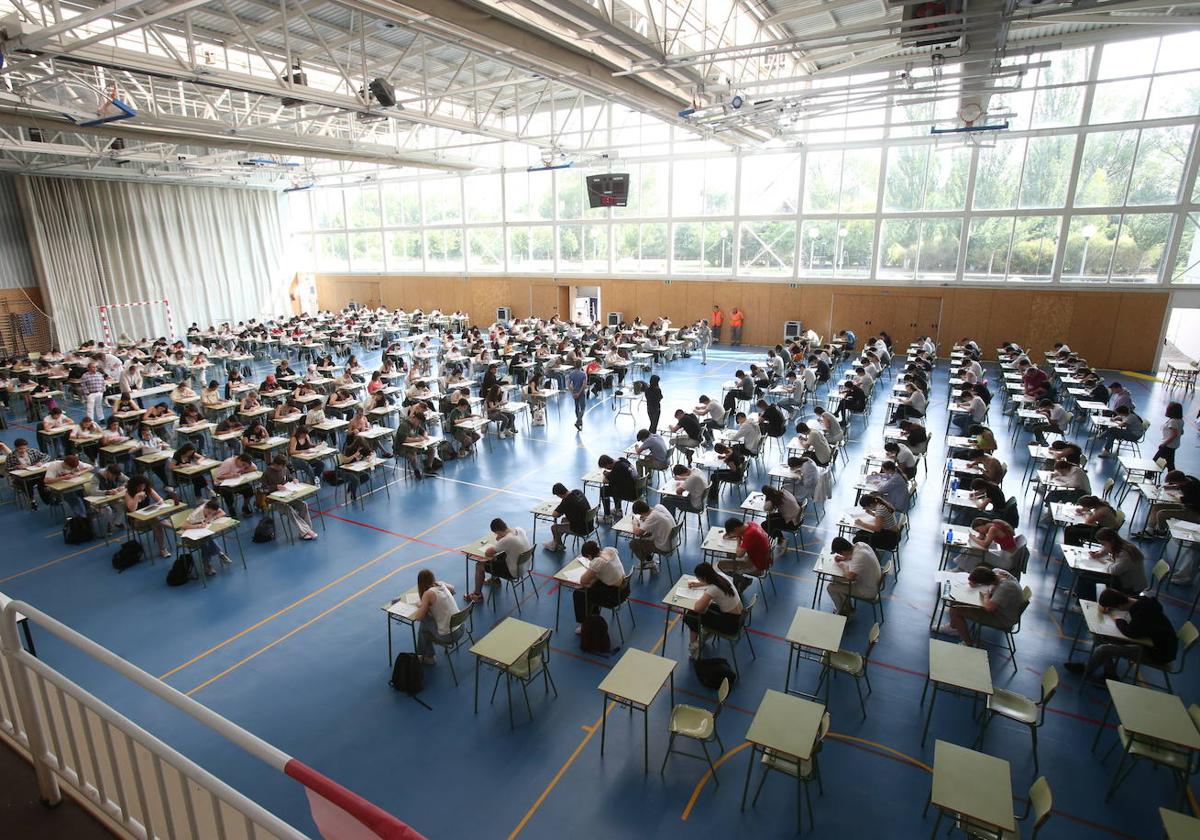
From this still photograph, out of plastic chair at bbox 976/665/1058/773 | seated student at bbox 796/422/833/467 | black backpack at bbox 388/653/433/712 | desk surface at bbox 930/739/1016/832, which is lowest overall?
black backpack at bbox 388/653/433/712

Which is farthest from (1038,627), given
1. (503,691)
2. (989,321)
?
(989,321)

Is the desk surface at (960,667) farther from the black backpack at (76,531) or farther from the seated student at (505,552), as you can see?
the black backpack at (76,531)

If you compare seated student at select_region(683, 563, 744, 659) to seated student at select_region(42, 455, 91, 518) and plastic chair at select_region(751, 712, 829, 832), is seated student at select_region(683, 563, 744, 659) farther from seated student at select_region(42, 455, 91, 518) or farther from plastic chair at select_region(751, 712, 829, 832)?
seated student at select_region(42, 455, 91, 518)

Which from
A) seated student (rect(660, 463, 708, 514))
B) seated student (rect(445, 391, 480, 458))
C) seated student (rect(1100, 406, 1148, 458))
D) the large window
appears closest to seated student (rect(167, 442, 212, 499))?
seated student (rect(445, 391, 480, 458))

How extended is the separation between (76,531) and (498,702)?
9198 mm

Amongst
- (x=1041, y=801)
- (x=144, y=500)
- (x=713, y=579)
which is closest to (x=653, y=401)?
(x=713, y=579)

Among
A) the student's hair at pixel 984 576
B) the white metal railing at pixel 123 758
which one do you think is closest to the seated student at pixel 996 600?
the student's hair at pixel 984 576

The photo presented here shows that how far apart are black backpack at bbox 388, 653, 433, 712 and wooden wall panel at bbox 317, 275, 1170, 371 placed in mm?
25378

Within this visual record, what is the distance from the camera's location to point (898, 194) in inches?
1032

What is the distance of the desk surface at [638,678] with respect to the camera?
19.7 ft

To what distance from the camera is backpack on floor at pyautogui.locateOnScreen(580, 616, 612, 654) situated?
8.14m

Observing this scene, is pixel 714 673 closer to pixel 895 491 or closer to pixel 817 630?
pixel 817 630

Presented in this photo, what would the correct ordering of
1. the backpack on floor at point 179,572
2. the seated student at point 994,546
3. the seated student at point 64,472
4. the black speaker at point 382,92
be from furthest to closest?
the black speaker at point 382,92
the seated student at point 64,472
the backpack on floor at point 179,572
the seated student at point 994,546

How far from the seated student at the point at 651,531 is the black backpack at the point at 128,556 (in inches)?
321
